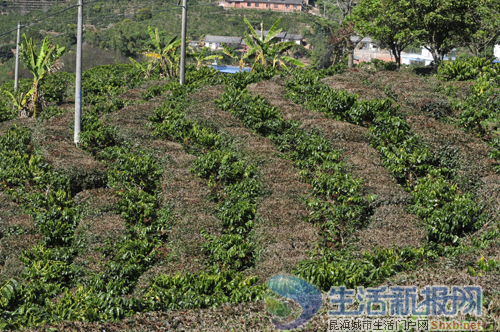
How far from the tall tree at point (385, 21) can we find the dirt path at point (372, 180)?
9.48m

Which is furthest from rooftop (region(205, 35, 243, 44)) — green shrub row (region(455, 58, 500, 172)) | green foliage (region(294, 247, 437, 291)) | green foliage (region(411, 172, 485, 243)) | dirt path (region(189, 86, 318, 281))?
green foliage (region(294, 247, 437, 291))

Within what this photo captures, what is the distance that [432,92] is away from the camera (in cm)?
2133

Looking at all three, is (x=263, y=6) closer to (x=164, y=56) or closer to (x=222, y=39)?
(x=222, y=39)

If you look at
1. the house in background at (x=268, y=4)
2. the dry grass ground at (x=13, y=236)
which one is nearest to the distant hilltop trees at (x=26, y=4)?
the house in background at (x=268, y=4)

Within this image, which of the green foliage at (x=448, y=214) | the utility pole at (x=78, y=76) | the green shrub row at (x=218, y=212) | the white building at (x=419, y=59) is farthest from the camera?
the white building at (x=419, y=59)

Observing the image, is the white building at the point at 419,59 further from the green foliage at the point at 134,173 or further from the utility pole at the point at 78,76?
the green foliage at the point at 134,173

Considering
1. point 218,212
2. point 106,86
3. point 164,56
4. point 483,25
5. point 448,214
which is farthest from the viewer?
point 164,56

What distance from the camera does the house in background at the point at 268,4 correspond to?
101500 mm

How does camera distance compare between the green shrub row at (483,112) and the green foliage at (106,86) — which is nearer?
the green shrub row at (483,112)

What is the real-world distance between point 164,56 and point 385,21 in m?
13.0

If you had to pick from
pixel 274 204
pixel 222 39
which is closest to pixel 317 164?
pixel 274 204

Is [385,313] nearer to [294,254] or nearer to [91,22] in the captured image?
[294,254]

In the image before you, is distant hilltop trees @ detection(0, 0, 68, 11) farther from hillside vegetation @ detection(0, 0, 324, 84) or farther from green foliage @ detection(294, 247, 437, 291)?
green foliage @ detection(294, 247, 437, 291)

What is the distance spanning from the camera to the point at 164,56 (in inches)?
1129
